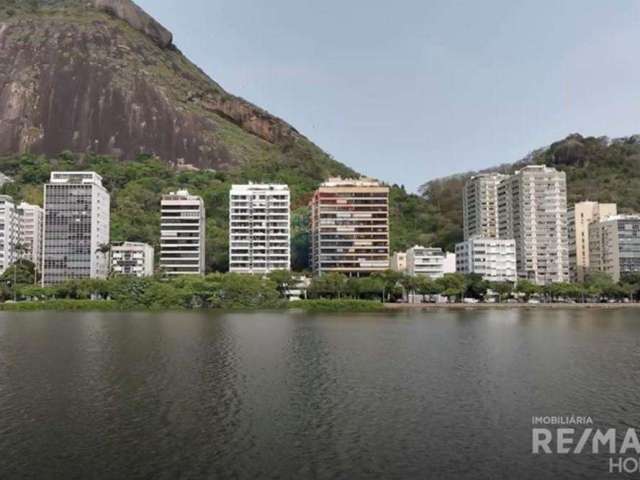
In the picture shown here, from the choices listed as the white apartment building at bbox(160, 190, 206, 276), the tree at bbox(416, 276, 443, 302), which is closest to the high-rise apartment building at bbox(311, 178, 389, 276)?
the tree at bbox(416, 276, 443, 302)

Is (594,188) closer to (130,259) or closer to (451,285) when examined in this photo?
(451,285)

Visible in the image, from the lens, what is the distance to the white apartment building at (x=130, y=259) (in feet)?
435

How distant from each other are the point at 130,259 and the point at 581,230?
106414mm

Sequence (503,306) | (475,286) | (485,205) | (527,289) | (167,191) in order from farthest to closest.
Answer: (167,191) → (485,205) → (527,289) → (475,286) → (503,306)

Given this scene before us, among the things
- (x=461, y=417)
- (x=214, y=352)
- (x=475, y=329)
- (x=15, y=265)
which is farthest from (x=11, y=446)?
(x=15, y=265)

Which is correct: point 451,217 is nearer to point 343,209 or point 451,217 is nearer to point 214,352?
point 343,209

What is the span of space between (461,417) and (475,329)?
4124 cm

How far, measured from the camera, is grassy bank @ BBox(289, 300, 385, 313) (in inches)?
4066

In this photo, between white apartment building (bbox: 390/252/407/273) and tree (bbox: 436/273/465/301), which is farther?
white apartment building (bbox: 390/252/407/273)

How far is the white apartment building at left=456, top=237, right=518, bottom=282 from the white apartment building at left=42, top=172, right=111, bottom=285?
257 ft

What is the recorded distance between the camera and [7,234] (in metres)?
134

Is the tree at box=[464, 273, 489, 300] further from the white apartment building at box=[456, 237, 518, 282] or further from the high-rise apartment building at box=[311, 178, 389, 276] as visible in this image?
the high-rise apartment building at box=[311, 178, 389, 276]

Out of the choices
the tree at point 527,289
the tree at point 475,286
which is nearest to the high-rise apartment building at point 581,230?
the tree at point 527,289

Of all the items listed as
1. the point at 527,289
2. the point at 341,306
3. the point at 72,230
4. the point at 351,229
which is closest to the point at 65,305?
the point at 72,230
